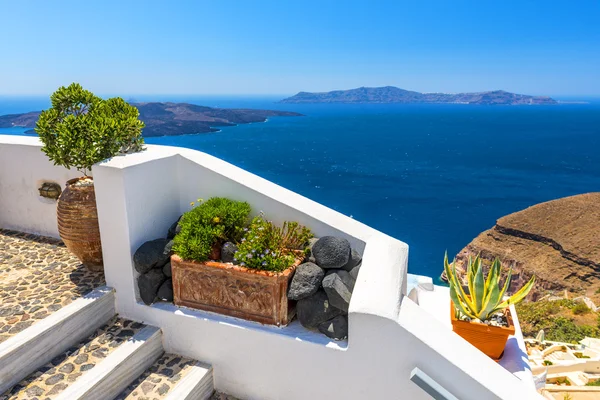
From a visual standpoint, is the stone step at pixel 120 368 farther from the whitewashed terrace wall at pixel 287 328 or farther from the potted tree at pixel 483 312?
the potted tree at pixel 483 312

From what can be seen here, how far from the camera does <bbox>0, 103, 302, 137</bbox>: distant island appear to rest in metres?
107

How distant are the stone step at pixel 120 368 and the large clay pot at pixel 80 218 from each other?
1210 millimetres

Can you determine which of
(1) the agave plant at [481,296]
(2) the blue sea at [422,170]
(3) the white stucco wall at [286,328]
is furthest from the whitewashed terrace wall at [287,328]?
(2) the blue sea at [422,170]

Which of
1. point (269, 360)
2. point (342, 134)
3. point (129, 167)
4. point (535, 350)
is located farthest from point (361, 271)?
point (342, 134)

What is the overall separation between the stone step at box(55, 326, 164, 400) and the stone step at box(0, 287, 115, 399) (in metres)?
0.50

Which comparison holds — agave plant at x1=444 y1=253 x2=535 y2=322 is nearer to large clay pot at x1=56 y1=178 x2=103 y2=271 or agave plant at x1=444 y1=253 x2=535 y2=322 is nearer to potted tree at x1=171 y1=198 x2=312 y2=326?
potted tree at x1=171 y1=198 x2=312 y2=326

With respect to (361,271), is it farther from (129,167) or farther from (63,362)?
(63,362)

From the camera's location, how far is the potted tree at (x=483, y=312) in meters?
3.62

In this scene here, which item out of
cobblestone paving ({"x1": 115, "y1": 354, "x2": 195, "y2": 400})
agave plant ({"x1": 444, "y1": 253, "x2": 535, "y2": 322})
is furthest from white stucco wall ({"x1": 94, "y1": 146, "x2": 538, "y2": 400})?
agave plant ({"x1": 444, "y1": 253, "x2": 535, "y2": 322})

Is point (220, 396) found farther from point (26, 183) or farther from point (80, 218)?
point (26, 183)

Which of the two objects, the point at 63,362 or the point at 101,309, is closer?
the point at 63,362

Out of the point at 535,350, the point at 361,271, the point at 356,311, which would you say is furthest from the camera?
the point at 535,350

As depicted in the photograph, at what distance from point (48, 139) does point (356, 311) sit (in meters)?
3.93

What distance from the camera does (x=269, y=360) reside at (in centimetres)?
329
